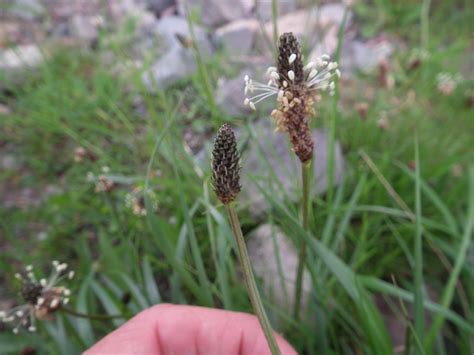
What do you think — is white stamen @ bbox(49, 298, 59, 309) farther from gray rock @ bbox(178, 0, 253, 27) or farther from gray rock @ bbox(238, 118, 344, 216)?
gray rock @ bbox(178, 0, 253, 27)

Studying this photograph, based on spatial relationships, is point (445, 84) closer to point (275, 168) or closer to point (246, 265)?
point (275, 168)

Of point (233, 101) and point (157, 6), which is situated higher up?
point (157, 6)

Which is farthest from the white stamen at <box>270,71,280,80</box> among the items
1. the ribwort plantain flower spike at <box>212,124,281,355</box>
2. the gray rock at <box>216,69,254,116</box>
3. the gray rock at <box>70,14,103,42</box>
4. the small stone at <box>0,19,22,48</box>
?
the small stone at <box>0,19,22,48</box>

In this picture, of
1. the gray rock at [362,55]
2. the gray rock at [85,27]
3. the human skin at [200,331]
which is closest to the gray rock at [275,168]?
the human skin at [200,331]

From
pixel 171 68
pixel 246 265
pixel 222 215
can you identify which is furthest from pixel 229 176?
pixel 171 68

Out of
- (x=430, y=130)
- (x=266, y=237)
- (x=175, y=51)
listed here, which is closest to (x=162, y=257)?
(x=266, y=237)

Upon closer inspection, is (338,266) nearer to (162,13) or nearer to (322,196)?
(322,196)

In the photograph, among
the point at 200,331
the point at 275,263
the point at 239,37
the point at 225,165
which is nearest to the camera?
the point at 225,165
